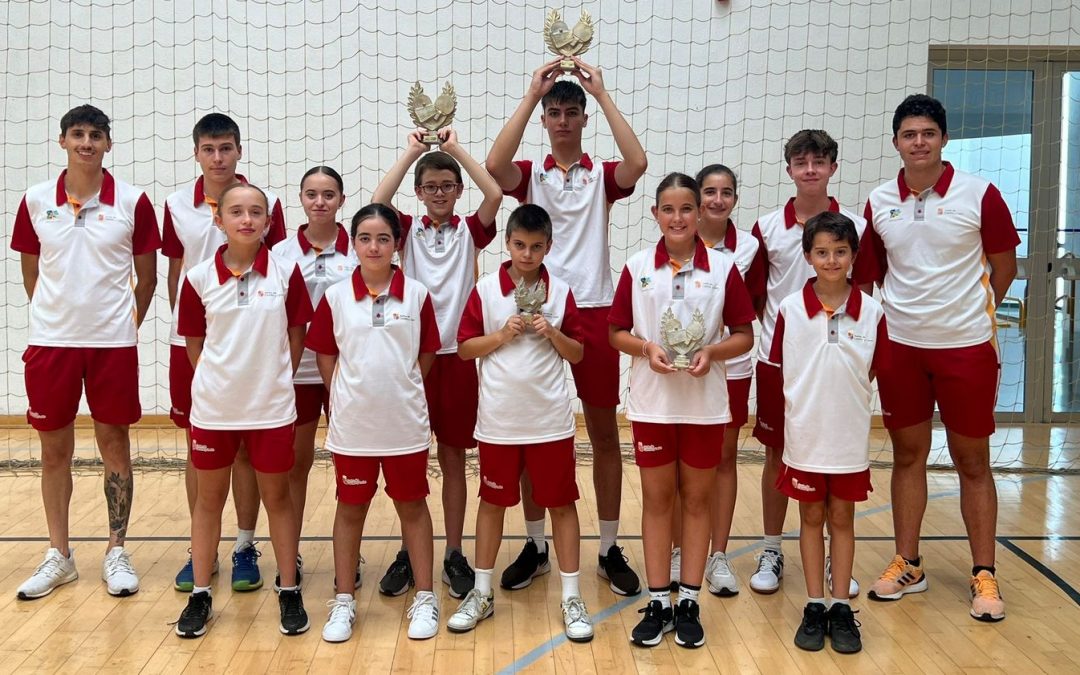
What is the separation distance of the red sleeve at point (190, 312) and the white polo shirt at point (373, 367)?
37 centimetres

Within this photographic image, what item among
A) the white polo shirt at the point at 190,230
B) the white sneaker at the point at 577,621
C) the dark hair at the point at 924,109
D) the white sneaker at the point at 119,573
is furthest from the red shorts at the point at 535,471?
the dark hair at the point at 924,109

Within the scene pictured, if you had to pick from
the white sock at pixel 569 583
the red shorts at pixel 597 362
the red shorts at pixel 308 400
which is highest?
the red shorts at pixel 597 362

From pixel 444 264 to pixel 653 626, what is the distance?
143 centimetres

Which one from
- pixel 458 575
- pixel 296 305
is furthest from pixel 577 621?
pixel 296 305

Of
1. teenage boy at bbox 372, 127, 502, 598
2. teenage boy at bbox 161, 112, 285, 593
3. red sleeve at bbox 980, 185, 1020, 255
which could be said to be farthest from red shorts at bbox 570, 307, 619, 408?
red sleeve at bbox 980, 185, 1020, 255

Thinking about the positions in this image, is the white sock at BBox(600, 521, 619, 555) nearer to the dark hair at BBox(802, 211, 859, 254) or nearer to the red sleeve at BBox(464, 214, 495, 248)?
the red sleeve at BBox(464, 214, 495, 248)

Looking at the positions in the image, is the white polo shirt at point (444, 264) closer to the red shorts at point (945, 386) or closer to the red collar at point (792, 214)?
the red collar at point (792, 214)

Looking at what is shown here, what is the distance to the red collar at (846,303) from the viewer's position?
3068 mm

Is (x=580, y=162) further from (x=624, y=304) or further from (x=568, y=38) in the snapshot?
(x=624, y=304)

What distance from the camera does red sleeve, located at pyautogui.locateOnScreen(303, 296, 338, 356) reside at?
3174 mm

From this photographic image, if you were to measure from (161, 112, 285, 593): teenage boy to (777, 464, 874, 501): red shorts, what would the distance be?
1960 millimetres

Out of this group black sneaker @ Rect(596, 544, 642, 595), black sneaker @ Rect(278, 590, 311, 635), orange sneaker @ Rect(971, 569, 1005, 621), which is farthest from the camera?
black sneaker @ Rect(596, 544, 642, 595)

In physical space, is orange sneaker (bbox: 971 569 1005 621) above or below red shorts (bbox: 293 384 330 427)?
below

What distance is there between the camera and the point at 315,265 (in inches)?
137
